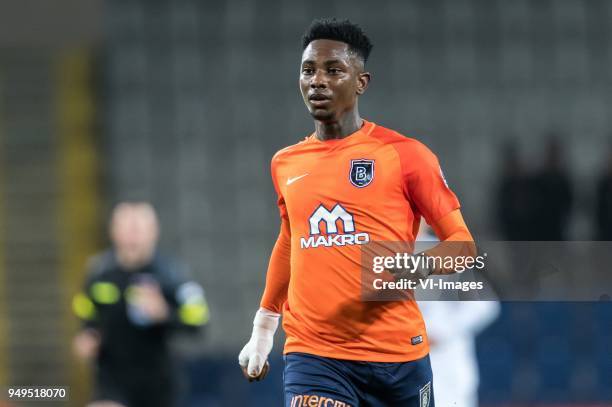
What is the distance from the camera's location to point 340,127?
3.77 metres

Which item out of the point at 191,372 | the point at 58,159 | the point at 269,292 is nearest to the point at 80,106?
the point at 58,159

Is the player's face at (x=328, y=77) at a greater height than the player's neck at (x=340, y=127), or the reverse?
the player's face at (x=328, y=77)

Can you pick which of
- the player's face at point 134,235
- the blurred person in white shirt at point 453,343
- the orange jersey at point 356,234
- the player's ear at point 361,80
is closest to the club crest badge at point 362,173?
the orange jersey at point 356,234

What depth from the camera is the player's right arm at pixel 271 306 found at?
3828 millimetres

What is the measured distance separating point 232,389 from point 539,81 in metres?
3.34

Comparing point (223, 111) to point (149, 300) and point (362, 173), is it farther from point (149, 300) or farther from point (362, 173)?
point (362, 173)

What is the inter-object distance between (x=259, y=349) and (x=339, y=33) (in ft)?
3.48

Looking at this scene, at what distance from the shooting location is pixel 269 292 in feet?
13.0

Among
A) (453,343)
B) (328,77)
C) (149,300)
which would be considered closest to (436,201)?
(328,77)

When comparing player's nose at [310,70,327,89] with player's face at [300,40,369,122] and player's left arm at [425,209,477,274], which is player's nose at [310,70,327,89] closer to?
player's face at [300,40,369,122]

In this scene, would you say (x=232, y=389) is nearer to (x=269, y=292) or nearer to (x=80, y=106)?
(x=80, y=106)

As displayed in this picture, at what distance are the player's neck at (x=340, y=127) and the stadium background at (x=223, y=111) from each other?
4973 millimetres

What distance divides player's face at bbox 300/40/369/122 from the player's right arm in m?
0.33

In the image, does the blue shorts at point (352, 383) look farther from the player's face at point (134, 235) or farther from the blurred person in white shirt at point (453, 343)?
the player's face at point (134, 235)
